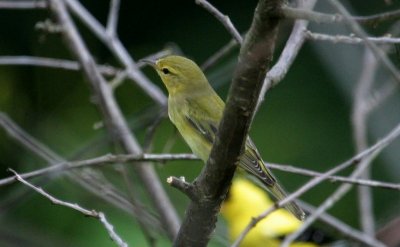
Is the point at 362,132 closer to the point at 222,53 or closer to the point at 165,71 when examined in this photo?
the point at 222,53

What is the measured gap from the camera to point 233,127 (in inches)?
82.7

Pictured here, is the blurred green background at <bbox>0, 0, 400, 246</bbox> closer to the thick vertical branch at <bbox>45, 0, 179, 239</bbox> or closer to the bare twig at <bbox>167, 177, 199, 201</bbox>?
the thick vertical branch at <bbox>45, 0, 179, 239</bbox>

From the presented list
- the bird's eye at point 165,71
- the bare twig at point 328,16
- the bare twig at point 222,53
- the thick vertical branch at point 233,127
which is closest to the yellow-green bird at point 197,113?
the bird's eye at point 165,71

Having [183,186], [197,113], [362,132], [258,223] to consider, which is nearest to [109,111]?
[197,113]

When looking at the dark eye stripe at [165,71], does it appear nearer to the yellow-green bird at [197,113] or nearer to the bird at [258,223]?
the yellow-green bird at [197,113]

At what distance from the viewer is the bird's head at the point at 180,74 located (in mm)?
3584

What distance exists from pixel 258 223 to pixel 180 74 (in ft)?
3.22

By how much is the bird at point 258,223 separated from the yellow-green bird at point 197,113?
0.86 metres

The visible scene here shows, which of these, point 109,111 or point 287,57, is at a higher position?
point 287,57

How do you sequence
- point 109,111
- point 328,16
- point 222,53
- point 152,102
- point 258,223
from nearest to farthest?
point 328,16
point 222,53
point 109,111
point 258,223
point 152,102

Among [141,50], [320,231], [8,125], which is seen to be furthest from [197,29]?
[8,125]

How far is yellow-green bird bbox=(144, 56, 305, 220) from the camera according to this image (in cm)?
327

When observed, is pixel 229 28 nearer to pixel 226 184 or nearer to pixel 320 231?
pixel 226 184

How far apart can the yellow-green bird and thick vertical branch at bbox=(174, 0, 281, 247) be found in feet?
2.55
